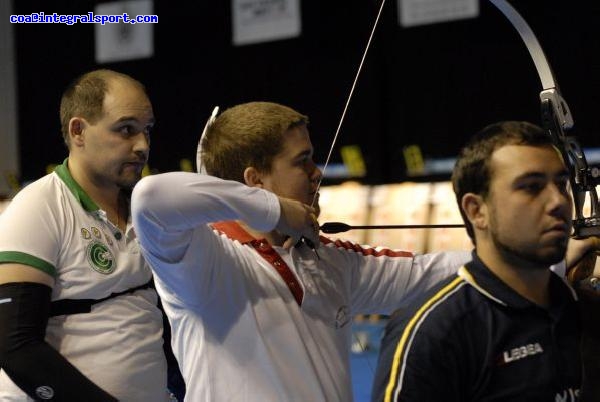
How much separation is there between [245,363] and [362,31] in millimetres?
6063

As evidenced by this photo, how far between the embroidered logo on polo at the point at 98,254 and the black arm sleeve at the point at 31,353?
0.14 meters

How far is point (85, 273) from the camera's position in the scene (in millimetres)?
1778

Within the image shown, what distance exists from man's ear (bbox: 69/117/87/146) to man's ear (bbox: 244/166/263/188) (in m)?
0.42

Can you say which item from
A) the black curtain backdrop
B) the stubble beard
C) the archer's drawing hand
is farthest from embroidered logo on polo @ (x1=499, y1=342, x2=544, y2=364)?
the black curtain backdrop

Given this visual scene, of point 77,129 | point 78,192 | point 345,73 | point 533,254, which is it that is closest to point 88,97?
point 77,129

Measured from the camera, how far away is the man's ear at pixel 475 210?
137 cm

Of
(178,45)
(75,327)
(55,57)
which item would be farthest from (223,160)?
(55,57)

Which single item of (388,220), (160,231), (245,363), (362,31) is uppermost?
(362,31)

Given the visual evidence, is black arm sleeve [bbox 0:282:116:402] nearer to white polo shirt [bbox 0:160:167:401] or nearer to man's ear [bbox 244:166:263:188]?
white polo shirt [bbox 0:160:167:401]

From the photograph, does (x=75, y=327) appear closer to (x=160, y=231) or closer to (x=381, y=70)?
(x=160, y=231)

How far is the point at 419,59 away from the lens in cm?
709

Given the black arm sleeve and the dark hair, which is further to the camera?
the black arm sleeve

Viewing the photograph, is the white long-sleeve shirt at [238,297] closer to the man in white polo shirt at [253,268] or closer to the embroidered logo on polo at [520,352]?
the man in white polo shirt at [253,268]

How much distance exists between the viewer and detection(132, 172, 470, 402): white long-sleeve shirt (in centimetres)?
149
